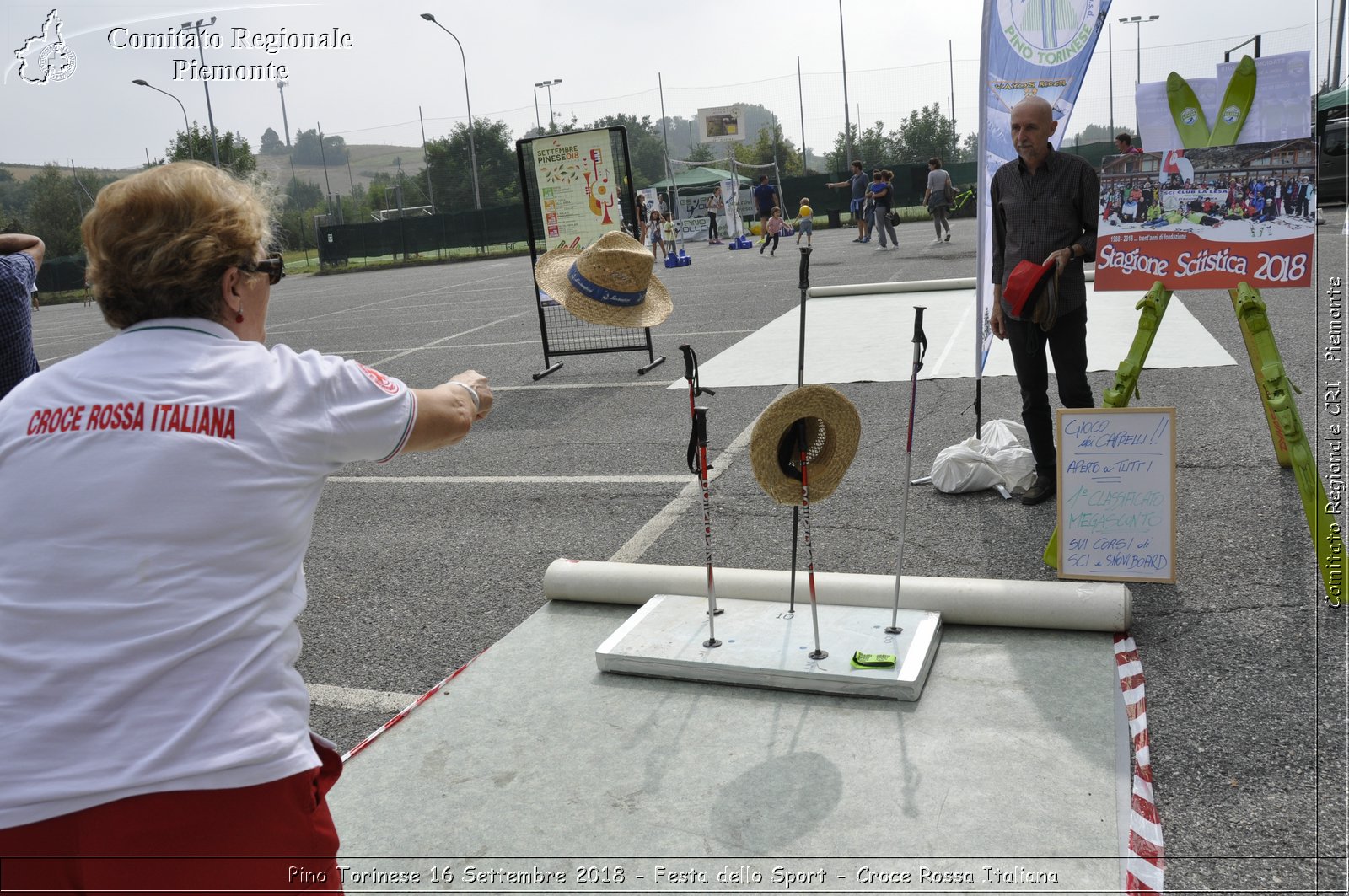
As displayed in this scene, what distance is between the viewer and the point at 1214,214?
3889 mm

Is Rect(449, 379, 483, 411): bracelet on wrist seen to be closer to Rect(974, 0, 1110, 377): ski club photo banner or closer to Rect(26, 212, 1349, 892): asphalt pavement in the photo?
Rect(26, 212, 1349, 892): asphalt pavement

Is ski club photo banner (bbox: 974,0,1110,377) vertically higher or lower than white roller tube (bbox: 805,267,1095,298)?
higher

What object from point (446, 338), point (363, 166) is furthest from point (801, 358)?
point (363, 166)

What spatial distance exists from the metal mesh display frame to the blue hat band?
1262 millimetres

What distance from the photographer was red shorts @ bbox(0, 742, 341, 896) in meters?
1.36

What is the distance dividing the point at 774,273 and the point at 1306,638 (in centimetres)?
1530

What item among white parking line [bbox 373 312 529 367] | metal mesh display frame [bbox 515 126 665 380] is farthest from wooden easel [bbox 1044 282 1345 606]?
white parking line [bbox 373 312 529 367]

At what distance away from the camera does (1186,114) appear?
3971mm

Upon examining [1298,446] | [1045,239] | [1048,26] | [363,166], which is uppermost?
[363,166]

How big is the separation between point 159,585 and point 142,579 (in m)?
0.02

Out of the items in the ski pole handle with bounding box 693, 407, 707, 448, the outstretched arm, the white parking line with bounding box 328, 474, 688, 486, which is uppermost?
the outstretched arm

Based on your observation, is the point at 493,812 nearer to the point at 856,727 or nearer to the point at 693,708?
the point at 693,708

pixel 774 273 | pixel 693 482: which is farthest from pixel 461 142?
pixel 693 482

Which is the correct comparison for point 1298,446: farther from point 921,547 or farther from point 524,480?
point 524,480
